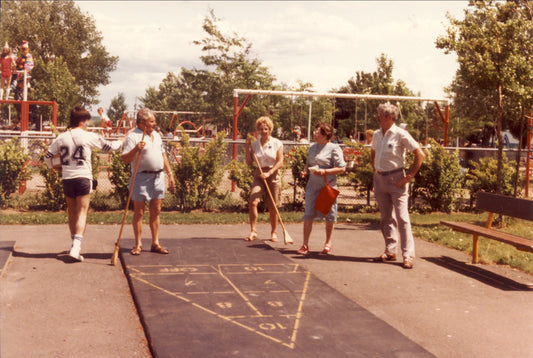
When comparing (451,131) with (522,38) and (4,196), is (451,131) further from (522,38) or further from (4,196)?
(4,196)

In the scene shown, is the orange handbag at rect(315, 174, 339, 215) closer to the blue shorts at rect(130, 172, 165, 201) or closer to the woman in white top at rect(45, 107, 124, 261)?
the blue shorts at rect(130, 172, 165, 201)

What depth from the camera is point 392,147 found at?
306 inches

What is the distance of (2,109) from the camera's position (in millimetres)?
50250

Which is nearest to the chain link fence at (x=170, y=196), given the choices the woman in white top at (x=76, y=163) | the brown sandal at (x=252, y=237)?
the brown sandal at (x=252, y=237)

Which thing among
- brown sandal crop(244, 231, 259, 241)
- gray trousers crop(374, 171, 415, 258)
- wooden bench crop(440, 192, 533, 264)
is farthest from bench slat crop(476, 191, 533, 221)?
brown sandal crop(244, 231, 259, 241)

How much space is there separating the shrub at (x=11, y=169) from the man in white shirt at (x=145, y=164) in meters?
5.50

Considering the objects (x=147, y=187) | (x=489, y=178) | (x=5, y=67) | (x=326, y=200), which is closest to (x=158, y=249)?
(x=147, y=187)

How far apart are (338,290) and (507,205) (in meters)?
2.94

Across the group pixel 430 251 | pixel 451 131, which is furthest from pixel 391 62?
pixel 430 251

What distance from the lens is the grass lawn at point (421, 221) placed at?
8.91 m

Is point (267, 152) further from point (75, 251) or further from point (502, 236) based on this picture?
point (502, 236)

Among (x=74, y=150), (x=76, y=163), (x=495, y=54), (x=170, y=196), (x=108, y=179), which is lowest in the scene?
(x=170, y=196)

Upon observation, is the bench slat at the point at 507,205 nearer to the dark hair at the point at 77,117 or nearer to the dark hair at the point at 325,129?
the dark hair at the point at 325,129

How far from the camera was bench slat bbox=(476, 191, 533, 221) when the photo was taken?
7.65m
